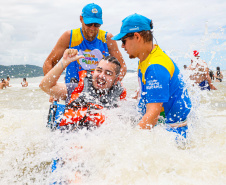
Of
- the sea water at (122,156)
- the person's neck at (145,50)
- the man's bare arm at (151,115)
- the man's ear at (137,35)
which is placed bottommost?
the sea water at (122,156)

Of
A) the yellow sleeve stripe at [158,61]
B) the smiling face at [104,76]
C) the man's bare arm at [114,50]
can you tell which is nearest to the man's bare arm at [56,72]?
the smiling face at [104,76]

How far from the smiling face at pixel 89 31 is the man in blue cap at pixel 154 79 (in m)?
1.52

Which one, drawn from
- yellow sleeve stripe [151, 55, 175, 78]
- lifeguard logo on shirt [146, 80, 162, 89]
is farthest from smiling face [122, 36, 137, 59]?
lifeguard logo on shirt [146, 80, 162, 89]

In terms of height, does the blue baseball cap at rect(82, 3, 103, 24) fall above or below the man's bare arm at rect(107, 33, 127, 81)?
above

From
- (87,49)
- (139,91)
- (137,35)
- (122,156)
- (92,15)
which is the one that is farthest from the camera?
(87,49)

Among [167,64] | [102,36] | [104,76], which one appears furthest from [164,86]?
[102,36]

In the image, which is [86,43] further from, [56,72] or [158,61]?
[158,61]

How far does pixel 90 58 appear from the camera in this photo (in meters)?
4.60

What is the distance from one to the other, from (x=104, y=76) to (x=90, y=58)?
4.55ft

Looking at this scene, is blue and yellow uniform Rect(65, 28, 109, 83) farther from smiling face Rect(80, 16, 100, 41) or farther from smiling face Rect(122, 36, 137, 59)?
smiling face Rect(122, 36, 137, 59)

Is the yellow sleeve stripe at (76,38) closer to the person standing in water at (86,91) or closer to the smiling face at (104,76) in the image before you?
the person standing in water at (86,91)

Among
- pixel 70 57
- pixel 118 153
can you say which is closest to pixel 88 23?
pixel 70 57

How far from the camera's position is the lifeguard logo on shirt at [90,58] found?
4559 millimetres

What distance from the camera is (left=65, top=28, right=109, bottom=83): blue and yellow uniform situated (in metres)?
4.45
